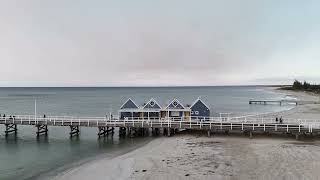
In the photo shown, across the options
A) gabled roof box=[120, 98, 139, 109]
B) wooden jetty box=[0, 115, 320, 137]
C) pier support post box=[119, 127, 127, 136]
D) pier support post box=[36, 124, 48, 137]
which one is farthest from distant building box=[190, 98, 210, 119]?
pier support post box=[36, 124, 48, 137]

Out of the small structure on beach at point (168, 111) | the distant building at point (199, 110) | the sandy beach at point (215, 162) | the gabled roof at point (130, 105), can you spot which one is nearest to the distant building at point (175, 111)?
the small structure on beach at point (168, 111)

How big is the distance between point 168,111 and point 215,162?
15400 millimetres

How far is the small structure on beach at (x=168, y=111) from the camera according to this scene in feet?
124

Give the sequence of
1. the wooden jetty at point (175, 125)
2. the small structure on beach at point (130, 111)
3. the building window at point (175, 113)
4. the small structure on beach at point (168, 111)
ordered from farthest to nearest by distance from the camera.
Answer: the small structure on beach at point (130, 111) < the building window at point (175, 113) < the small structure on beach at point (168, 111) < the wooden jetty at point (175, 125)

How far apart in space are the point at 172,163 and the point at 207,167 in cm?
233

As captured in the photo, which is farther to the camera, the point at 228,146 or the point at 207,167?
the point at 228,146

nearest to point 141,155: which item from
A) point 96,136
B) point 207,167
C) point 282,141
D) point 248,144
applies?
point 207,167

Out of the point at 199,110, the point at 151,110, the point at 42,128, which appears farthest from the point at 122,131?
the point at 42,128

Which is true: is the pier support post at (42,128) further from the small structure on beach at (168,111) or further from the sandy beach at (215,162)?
the sandy beach at (215,162)

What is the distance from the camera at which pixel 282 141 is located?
30531 mm

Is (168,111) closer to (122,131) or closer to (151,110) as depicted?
(151,110)

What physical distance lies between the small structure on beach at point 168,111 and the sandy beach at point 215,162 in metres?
6.41

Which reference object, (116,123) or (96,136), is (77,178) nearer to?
(116,123)

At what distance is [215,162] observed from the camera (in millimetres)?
23188
